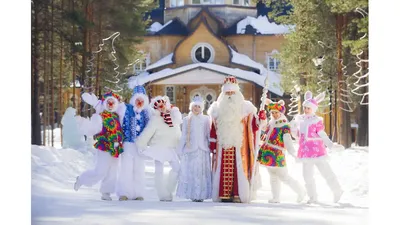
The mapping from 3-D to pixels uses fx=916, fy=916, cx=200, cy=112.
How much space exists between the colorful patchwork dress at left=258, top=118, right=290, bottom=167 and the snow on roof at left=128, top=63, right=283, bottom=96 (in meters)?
0.41

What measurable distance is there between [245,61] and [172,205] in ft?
6.03

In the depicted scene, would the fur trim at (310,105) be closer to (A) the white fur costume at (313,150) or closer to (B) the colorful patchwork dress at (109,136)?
(A) the white fur costume at (313,150)

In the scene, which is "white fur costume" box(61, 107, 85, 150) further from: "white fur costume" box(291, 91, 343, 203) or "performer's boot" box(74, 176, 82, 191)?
"white fur costume" box(291, 91, 343, 203)

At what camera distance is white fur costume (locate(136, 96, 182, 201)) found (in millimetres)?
9633

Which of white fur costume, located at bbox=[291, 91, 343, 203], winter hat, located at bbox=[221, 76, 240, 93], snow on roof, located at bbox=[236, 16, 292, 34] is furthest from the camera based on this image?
snow on roof, located at bbox=[236, 16, 292, 34]

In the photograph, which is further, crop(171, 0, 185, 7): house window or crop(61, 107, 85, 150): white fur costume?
crop(171, 0, 185, 7): house window

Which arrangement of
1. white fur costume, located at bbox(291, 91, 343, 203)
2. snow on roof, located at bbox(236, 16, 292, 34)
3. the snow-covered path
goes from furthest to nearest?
snow on roof, located at bbox(236, 16, 292, 34) → white fur costume, located at bbox(291, 91, 343, 203) → the snow-covered path

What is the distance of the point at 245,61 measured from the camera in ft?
32.5

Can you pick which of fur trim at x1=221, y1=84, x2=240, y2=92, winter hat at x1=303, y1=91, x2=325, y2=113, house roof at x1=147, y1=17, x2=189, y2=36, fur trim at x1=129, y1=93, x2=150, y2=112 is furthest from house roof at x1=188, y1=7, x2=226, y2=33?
winter hat at x1=303, y1=91, x2=325, y2=113

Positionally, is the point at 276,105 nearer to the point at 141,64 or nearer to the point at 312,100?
the point at 312,100

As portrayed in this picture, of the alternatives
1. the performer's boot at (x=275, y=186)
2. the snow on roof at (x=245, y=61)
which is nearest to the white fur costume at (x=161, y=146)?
the snow on roof at (x=245, y=61)

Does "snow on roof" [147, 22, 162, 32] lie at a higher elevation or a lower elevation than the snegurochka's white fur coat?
higher
